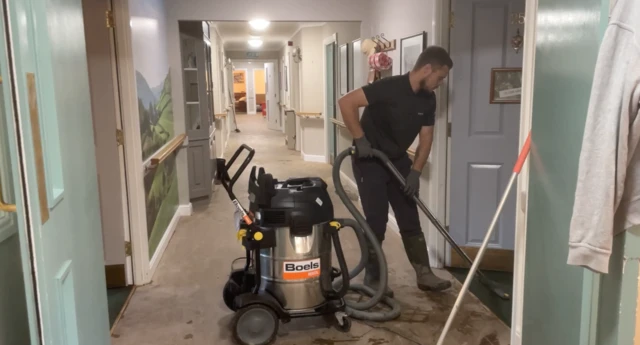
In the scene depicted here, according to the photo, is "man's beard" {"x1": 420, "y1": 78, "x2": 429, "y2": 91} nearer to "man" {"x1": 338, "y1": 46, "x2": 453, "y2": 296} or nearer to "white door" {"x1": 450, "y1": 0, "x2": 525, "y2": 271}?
"man" {"x1": 338, "y1": 46, "x2": 453, "y2": 296}

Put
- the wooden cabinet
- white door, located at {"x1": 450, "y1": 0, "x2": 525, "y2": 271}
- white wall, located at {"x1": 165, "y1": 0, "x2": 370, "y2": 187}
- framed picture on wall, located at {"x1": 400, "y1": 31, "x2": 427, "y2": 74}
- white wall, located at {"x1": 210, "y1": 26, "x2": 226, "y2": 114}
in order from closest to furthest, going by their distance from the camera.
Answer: white door, located at {"x1": 450, "y1": 0, "x2": 525, "y2": 271}
framed picture on wall, located at {"x1": 400, "y1": 31, "x2": 427, "y2": 74}
white wall, located at {"x1": 165, "y1": 0, "x2": 370, "y2": 187}
the wooden cabinet
white wall, located at {"x1": 210, "y1": 26, "x2": 226, "y2": 114}

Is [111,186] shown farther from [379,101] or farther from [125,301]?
[379,101]

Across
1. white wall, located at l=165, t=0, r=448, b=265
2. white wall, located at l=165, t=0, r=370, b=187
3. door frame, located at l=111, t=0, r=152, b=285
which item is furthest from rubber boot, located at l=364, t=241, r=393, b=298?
white wall, located at l=165, t=0, r=370, b=187

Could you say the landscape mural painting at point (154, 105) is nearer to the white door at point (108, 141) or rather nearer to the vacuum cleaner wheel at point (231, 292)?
the white door at point (108, 141)

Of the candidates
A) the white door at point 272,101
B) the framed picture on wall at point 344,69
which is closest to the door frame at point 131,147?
the framed picture on wall at point 344,69

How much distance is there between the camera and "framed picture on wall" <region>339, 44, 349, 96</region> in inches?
255

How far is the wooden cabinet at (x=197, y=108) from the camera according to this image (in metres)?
5.52

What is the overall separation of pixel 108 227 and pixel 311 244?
1.57 m

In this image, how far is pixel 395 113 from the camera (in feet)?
10.6

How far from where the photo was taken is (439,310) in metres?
3.10

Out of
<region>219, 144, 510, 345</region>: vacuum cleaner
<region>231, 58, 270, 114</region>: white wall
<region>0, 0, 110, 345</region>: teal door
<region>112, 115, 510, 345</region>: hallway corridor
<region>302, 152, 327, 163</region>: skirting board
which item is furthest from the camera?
<region>231, 58, 270, 114</region>: white wall

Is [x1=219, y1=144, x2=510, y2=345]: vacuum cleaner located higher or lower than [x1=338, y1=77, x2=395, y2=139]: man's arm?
lower

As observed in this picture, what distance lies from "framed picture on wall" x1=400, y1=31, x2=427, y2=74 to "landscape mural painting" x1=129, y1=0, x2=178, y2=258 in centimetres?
196

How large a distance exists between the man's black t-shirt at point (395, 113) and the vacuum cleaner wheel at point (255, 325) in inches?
49.7
